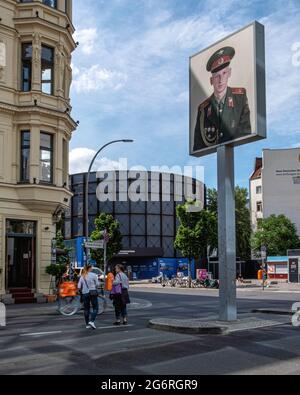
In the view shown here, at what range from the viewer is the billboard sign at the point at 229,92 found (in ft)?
47.1

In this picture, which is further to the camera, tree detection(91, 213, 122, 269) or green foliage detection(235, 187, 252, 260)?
green foliage detection(235, 187, 252, 260)

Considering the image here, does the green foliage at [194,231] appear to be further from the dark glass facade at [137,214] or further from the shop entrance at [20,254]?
the dark glass facade at [137,214]

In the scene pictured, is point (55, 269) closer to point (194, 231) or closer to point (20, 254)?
point (20, 254)

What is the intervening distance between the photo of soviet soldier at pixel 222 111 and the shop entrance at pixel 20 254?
11.7 metres

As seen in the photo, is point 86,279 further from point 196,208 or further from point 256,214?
point 256,214

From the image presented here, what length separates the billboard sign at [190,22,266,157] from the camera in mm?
14367

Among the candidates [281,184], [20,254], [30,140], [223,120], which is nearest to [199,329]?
[223,120]

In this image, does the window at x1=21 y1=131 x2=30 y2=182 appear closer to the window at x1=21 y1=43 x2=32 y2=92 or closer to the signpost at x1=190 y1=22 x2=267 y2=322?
the window at x1=21 y1=43 x2=32 y2=92

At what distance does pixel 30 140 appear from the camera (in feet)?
82.5

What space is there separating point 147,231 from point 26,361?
63.2 meters

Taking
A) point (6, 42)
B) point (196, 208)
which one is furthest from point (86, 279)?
point (196, 208)

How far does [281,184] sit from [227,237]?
61.2m

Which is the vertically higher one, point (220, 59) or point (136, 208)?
point (136, 208)

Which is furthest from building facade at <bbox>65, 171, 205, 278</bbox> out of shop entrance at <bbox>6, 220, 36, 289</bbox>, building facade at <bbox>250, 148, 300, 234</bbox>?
shop entrance at <bbox>6, 220, 36, 289</bbox>
